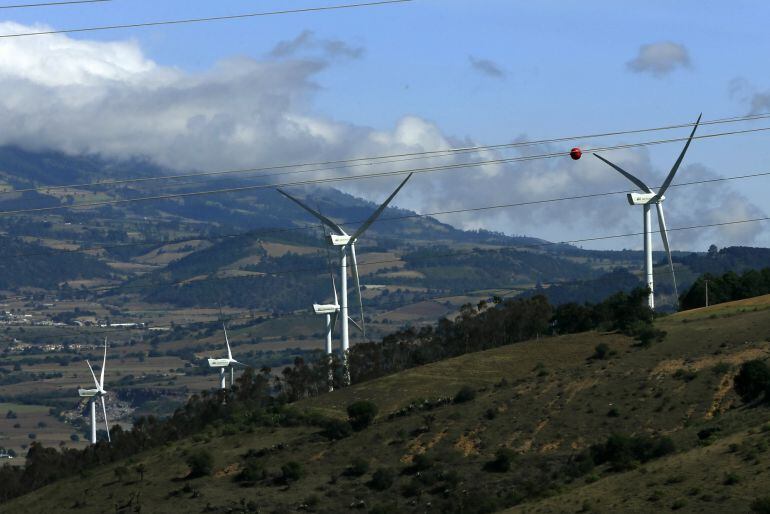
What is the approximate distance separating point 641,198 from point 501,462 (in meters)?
62.9

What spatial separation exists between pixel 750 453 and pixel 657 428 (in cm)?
3583

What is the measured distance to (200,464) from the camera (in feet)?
500

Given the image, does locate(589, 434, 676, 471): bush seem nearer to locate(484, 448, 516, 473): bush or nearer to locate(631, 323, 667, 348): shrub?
locate(484, 448, 516, 473): bush

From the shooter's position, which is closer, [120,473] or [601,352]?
[120,473]

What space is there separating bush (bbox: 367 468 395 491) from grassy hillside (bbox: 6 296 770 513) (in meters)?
0.17

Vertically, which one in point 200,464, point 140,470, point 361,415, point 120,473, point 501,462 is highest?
point 361,415

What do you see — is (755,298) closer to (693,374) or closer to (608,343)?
(608,343)

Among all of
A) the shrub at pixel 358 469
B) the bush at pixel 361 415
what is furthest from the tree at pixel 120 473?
the shrub at pixel 358 469

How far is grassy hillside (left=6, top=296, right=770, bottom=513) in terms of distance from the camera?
112 metres

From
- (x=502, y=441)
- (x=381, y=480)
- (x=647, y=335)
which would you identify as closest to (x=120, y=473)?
(x=381, y=480)

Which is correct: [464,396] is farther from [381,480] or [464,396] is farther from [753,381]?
[753,381]

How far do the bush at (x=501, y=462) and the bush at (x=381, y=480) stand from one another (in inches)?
343

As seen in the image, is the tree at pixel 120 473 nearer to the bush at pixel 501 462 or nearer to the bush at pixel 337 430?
the bush at pixel 337 430

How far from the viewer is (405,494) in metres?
133
